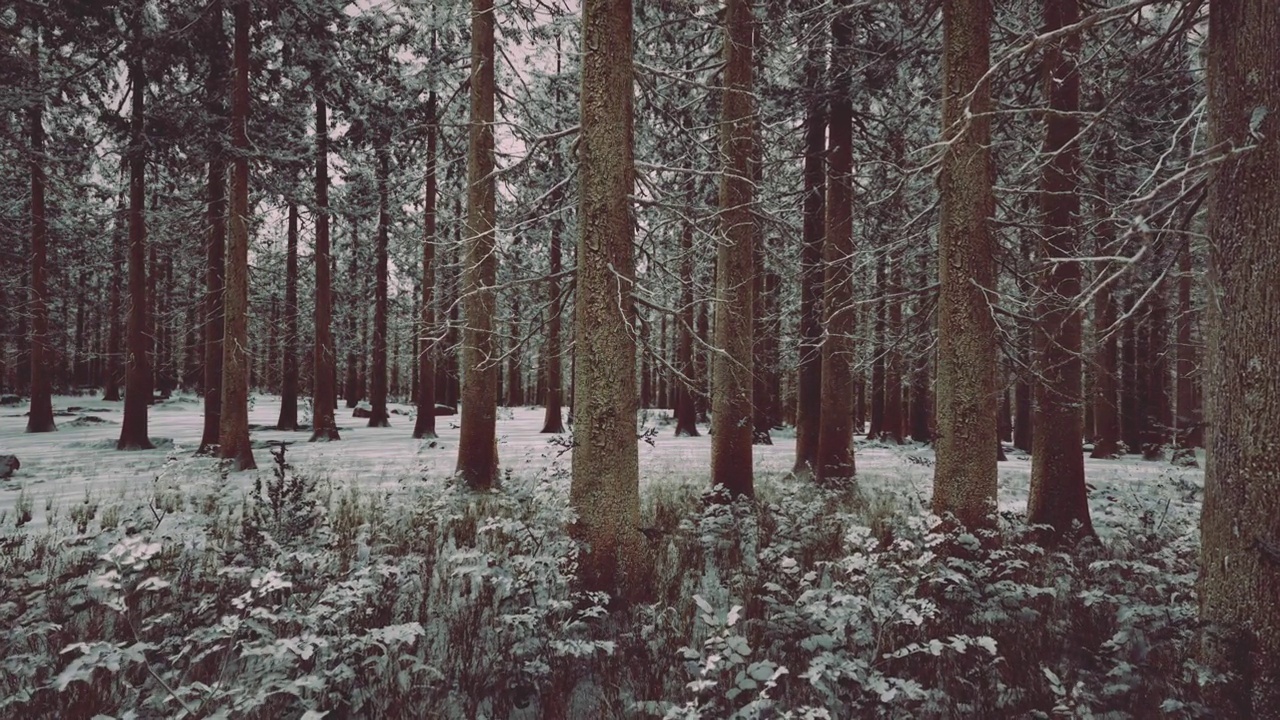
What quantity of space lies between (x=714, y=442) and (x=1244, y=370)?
241 inches

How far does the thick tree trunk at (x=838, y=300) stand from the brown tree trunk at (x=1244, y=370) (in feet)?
22.3

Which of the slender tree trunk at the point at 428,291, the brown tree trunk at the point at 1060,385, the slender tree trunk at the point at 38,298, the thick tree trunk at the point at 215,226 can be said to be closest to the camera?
the brown tree trunk at the point at 1060,385

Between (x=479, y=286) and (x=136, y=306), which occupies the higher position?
(x=136, y=306)

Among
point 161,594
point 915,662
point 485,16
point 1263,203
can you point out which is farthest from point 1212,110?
point 485,16

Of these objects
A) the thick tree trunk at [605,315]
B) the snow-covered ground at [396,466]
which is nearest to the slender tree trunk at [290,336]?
the snow-covered ground at [396,466]

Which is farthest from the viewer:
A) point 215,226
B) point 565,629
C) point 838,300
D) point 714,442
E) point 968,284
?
point 215,226

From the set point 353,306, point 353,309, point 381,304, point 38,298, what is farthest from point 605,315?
point 353,309

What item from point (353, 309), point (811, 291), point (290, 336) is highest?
point (353, 309)

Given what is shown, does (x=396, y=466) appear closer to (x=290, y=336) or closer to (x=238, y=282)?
(x=238, y=282)

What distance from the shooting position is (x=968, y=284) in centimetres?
560

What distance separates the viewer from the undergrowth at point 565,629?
3.07 m

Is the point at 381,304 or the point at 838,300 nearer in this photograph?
the point at 838,300

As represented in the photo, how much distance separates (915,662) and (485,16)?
10.8m

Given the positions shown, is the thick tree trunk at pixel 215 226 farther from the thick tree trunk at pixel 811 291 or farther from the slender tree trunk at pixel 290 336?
the thick tree trunk at pixel 811 291
